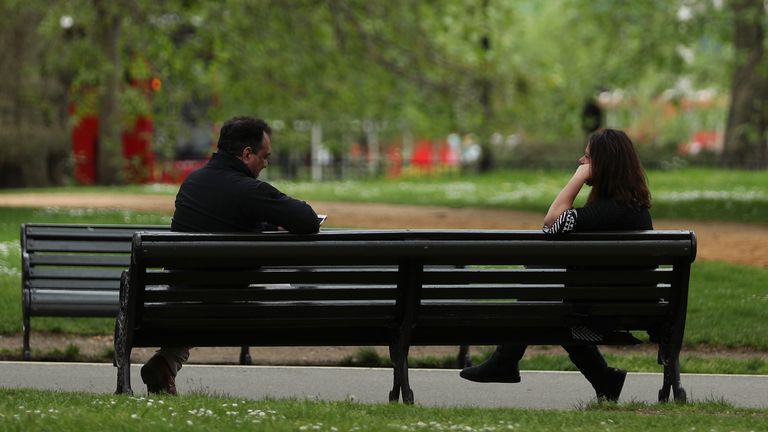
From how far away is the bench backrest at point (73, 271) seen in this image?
9.27m

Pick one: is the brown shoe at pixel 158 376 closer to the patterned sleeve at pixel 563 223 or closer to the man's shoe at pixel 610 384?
the patterned sleeve at pixel 563 223

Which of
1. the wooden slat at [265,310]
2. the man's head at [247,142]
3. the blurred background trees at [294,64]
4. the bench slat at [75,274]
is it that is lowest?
the bench slat at [75,274]

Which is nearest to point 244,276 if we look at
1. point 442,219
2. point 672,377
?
point 672,377

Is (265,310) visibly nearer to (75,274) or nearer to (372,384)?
(372,384)

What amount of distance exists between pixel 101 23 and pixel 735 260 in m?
11.2

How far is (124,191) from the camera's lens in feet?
96.4

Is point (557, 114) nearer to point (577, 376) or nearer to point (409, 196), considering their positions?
point (409, 196)

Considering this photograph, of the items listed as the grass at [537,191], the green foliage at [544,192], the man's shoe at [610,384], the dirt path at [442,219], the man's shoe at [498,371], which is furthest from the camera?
the grass at [537,191]

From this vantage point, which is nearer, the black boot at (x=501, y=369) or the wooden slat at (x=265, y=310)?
the wooden slat at (x=265, y=310)

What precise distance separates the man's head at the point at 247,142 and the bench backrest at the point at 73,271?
2208 mm

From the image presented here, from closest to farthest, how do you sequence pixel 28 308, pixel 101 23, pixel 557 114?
pixel 28 308
pixel 101 23
pixel 557 114

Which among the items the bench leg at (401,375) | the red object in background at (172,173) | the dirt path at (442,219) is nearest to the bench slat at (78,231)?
the bench leg at (401,375)

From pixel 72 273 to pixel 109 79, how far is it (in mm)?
17621

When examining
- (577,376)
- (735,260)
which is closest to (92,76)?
(735,260)
